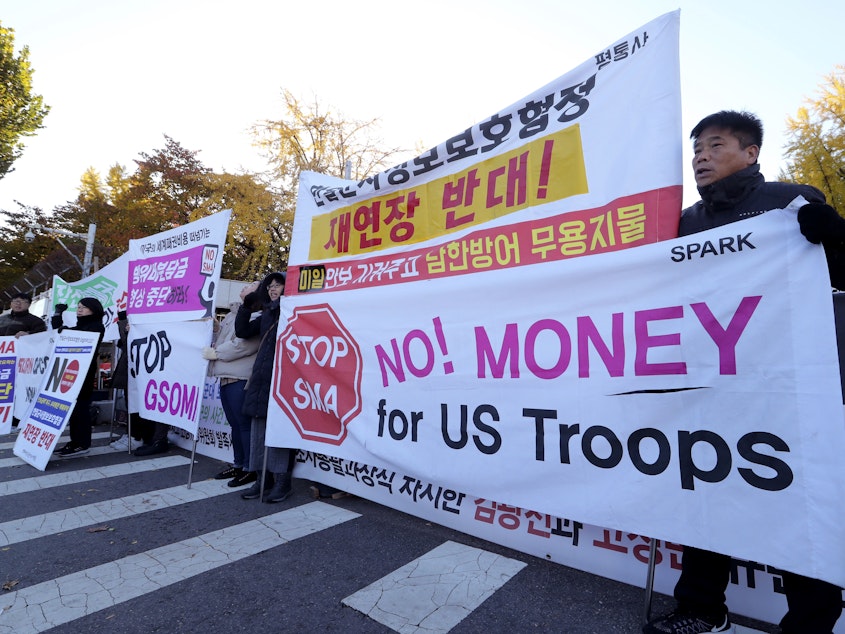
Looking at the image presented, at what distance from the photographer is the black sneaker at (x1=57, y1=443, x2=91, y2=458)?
5266mm

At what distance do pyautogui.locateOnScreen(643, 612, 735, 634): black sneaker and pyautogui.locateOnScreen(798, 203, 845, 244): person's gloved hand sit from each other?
1.63m

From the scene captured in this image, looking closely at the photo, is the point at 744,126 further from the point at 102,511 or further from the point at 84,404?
the point at 84,404

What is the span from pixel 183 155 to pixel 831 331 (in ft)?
111

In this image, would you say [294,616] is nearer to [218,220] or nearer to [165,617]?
[165,617]

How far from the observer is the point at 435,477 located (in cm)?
277

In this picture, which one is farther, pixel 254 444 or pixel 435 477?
pixel 254 444

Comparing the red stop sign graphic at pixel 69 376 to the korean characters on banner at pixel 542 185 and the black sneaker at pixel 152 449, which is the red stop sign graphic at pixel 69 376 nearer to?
the black sneaker at pixel 152 449

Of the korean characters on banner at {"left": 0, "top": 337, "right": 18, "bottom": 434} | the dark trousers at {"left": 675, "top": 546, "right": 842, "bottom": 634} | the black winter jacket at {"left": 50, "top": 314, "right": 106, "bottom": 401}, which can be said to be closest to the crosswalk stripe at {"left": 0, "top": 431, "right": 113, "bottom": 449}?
the korean characters on banner at {"left": 0, "top": 337, "right": 18, "bottom": 434}

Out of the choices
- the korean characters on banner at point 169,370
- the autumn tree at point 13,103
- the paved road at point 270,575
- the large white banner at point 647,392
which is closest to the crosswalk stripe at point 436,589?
the paved road at point 270,575

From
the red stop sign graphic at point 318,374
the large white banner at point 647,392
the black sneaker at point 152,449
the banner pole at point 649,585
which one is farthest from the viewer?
the black sneaker at point 152,449

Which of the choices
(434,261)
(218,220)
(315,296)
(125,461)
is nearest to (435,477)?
(434,261)

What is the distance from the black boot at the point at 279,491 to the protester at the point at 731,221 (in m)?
2.83

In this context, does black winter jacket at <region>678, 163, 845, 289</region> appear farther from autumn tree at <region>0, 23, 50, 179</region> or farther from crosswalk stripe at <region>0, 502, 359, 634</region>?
autumn tree at <region>0, 23, 50, 179</region>

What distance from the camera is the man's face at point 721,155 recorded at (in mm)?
2191
